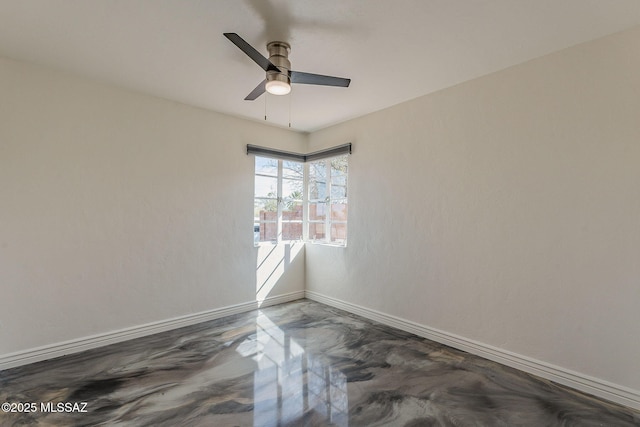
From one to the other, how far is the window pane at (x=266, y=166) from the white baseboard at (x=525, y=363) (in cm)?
218

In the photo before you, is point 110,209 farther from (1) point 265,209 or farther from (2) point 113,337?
(1) point 265,209

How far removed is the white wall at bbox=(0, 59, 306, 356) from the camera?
241 centimetres

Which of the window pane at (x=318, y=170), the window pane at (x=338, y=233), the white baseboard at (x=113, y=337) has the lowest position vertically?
the white baseboard at (x=113, y=337)

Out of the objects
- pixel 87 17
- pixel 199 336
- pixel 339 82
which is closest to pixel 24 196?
pixel 87 17

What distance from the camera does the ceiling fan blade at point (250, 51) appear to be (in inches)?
64.4

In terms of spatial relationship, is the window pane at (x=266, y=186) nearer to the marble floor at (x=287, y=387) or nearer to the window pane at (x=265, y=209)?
the window pane at (x=265, y=209)

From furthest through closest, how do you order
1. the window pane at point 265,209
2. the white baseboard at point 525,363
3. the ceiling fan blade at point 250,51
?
1. the window pane at point 265,209
2. the white baseboard at point 525,363
3. the ceiling fan blade at point 250,51

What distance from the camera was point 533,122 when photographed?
7.66ft

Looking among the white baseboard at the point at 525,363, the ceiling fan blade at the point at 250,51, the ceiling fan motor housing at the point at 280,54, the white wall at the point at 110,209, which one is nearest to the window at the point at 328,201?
the white wall at the point at 110,209

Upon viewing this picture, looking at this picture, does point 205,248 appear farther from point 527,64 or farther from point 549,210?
point 527,64

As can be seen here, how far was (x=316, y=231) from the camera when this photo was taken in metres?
4.43

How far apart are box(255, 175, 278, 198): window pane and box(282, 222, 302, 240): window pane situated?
48 centimetres

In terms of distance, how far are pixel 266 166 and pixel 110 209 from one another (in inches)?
73.1

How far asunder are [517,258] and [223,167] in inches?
122
